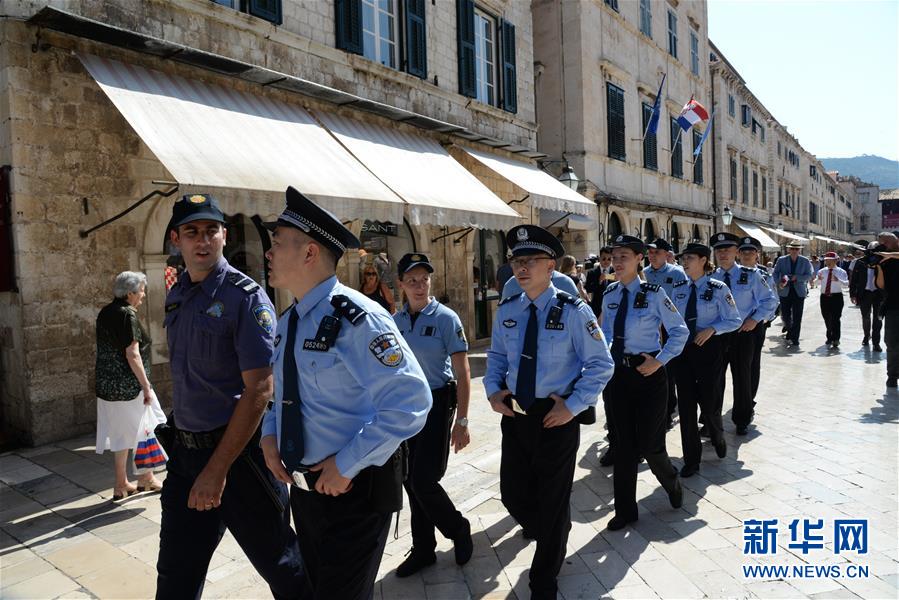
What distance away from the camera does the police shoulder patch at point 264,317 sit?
261cm

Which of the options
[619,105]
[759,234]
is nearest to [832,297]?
[619,105]

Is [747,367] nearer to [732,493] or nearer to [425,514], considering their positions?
[732,493]

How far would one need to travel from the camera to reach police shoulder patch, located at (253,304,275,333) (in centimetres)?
261

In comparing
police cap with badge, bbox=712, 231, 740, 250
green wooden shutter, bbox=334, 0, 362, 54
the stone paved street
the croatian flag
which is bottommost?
the stone paved street

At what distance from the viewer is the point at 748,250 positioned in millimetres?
8070

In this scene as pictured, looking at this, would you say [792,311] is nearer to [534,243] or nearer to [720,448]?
[720,448]

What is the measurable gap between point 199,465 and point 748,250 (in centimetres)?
766

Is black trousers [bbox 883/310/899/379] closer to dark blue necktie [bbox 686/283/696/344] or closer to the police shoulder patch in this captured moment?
dark blue necktie [bbox 686/283/696/344]

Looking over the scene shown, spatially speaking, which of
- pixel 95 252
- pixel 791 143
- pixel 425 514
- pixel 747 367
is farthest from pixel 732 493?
pixel 791 143

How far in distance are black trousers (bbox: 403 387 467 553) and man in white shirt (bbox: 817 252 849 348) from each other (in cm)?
1168

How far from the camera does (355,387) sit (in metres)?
2.13

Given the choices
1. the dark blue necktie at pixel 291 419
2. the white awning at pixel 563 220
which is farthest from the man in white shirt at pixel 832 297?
the dark blue necktie at pixel 291 419

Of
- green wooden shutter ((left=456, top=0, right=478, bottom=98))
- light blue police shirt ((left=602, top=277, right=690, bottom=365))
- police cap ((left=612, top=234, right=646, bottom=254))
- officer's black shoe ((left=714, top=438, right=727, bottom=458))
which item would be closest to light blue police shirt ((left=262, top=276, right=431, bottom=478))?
light blue police shirt ((left=602, top=277, right=690, bottom=365))

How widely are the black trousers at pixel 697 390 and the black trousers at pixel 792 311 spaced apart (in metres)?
8.50
